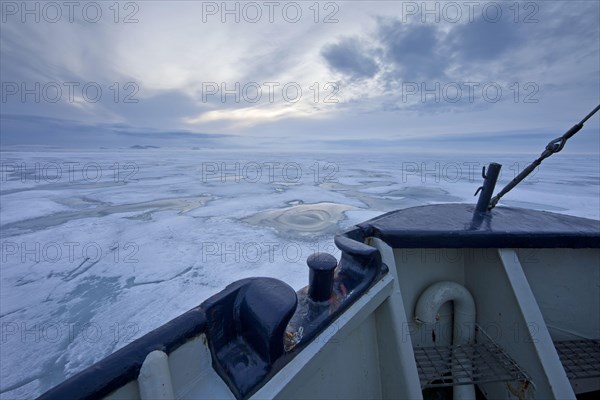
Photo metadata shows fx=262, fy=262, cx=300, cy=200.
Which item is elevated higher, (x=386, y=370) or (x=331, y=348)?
(x=331, y=348)

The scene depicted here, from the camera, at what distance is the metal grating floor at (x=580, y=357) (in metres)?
1.50

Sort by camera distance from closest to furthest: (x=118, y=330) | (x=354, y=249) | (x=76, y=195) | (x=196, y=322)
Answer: (x=196, y=322) < (x=354, y=249) < (x=118, y=330) < (x=76, y=195)

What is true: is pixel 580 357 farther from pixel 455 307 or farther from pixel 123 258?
pixel 123 258

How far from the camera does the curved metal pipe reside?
5.58 feet

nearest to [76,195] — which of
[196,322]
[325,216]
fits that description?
[325,216]

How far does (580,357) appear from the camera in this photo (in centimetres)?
161

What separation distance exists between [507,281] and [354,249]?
1.02 m

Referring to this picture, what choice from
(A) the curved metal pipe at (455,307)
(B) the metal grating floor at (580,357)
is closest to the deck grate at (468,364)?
(A) the curved metal pipe at (455,307)

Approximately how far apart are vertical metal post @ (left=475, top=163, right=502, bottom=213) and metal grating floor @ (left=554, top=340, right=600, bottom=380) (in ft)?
3.19

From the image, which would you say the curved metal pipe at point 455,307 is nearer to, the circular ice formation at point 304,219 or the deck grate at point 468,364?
the deck grate at point 468,364

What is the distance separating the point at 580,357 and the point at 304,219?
5949 mm

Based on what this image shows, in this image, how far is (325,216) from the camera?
7617 mm

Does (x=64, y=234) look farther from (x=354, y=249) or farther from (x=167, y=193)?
(x=354, y=249)

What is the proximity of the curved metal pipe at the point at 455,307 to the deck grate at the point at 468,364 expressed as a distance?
0.07 meters
